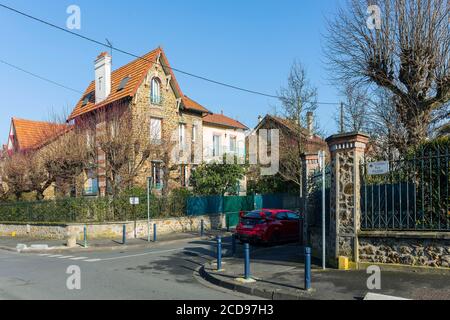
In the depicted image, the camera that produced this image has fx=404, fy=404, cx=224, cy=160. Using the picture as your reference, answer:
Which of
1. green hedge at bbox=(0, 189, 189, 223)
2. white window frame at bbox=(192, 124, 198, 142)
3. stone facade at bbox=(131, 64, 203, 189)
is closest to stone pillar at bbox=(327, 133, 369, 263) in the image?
green hedge at bbox=(0, 189, 189, 223)

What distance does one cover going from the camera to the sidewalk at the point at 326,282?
24.5 ft

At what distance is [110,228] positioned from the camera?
807 inches

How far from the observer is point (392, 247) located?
918cm

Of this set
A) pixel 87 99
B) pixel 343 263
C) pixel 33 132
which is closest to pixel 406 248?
pixel 343 263

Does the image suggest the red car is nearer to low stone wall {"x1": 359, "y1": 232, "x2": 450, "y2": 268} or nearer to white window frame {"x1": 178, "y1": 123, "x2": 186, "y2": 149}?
low stone wall {"x1": 359, "y1": 232, "x2": 450, "y2": 268}

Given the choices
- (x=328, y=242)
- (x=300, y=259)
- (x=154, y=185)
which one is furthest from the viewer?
(x=154, y=185)

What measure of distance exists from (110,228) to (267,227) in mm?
A: 8683

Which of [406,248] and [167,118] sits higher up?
[167,118]

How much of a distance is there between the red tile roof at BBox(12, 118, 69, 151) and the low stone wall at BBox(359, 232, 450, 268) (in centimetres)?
2059

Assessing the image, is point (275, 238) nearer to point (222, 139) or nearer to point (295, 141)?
point (295, 141)

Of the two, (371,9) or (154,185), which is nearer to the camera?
(371,9)
